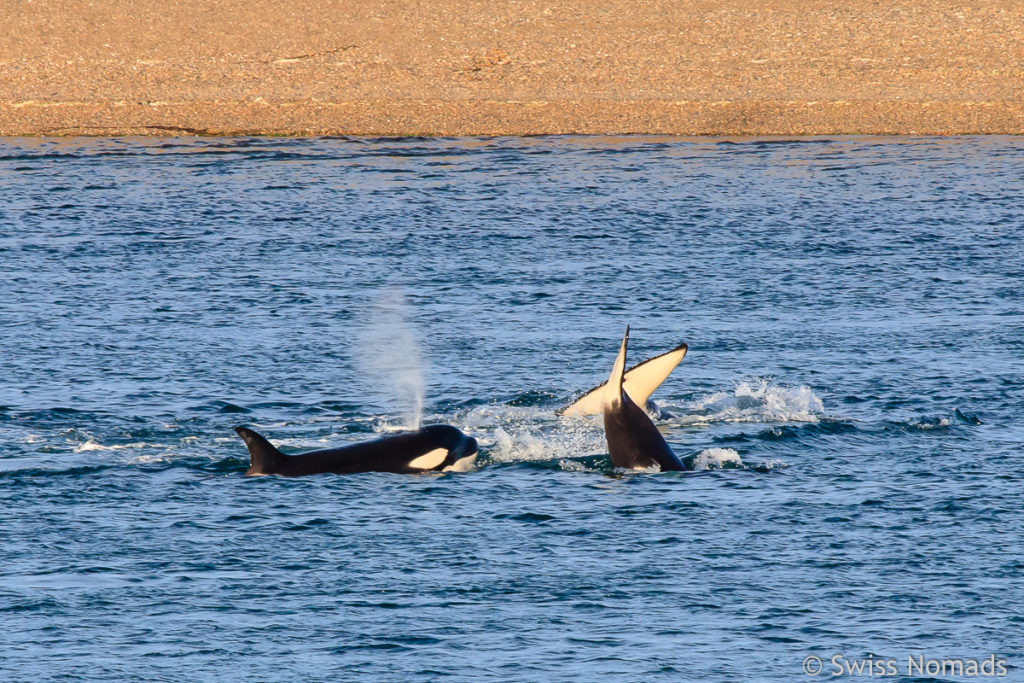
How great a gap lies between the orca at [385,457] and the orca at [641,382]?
2.11 metres

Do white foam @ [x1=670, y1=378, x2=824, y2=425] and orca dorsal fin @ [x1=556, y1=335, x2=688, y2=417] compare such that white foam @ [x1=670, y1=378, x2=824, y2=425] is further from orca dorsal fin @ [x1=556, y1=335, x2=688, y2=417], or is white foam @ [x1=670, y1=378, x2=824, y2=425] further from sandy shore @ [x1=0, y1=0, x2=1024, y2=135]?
sandy shore @ [x1=0, y1=0, x2=1024, y2=135]

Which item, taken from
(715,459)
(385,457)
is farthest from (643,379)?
(385,457)

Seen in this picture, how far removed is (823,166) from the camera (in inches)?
1709

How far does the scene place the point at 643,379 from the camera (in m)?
19.7

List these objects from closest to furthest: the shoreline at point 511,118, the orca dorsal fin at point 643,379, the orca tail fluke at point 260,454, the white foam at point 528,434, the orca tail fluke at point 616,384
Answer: the orca tail fluke at point 260,454 < the orca tail fluke at point 616,384 < the orca dorsal fin at point 643,379 < the white foam at point 528,434 < the shoreline at point 511,118

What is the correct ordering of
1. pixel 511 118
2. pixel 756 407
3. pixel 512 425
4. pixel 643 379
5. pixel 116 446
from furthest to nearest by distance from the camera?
pixel 511 118, pixel 756 407, pixel 512 425, pixel 116 446, pixel 643 379

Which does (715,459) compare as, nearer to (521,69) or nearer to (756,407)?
(756,407)

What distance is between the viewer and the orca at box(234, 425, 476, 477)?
743 inches

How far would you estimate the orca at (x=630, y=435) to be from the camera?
18828 mm

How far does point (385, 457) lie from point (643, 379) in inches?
135

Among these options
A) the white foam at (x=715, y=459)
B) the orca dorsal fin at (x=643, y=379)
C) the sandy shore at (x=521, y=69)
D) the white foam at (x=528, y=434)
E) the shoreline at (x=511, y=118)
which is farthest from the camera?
the sandy shore at (x=521, y=69)

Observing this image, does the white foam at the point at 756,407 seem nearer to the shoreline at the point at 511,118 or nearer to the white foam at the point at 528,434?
the white foam at the point at 528,434

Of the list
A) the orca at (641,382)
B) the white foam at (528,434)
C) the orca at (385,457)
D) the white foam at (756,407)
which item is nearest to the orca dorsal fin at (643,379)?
the orca at (641,382)

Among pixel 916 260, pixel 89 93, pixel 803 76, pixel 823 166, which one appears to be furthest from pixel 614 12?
pixel 916 260
